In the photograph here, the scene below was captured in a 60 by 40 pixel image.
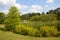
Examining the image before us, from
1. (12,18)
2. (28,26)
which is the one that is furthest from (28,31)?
(12,18)

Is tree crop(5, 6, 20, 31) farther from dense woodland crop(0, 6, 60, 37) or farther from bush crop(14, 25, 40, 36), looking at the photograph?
bush crop(14, 25, 40, 36)

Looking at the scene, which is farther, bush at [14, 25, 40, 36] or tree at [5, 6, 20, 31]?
tree at [5, 6, 20, 31]

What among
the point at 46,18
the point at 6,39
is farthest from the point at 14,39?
the point at 46,18

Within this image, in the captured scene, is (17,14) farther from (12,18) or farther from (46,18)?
(46,18)

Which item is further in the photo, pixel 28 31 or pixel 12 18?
pixel 12 18

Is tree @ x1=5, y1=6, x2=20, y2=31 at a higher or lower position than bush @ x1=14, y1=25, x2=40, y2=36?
higher

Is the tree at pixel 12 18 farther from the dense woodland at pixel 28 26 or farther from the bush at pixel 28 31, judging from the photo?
the bush at pixel 28 31

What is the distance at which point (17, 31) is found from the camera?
63.8ft

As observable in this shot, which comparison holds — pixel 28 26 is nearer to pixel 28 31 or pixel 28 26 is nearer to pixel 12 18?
pixel 28 31

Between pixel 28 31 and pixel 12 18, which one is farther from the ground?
pixel 12 18

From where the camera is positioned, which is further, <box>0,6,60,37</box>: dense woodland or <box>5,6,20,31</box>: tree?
<box>5,6,20,31</box>: tree

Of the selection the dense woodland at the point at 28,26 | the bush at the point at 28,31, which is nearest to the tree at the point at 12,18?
the dense woodland at the point at 28,26

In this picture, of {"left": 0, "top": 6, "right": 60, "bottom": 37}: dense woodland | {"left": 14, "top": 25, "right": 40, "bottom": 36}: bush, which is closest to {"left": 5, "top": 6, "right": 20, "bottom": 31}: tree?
{"left": 0, "top": 6, "right": 60, "bottom": 37}: dense woodland

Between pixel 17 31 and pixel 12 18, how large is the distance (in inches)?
177
